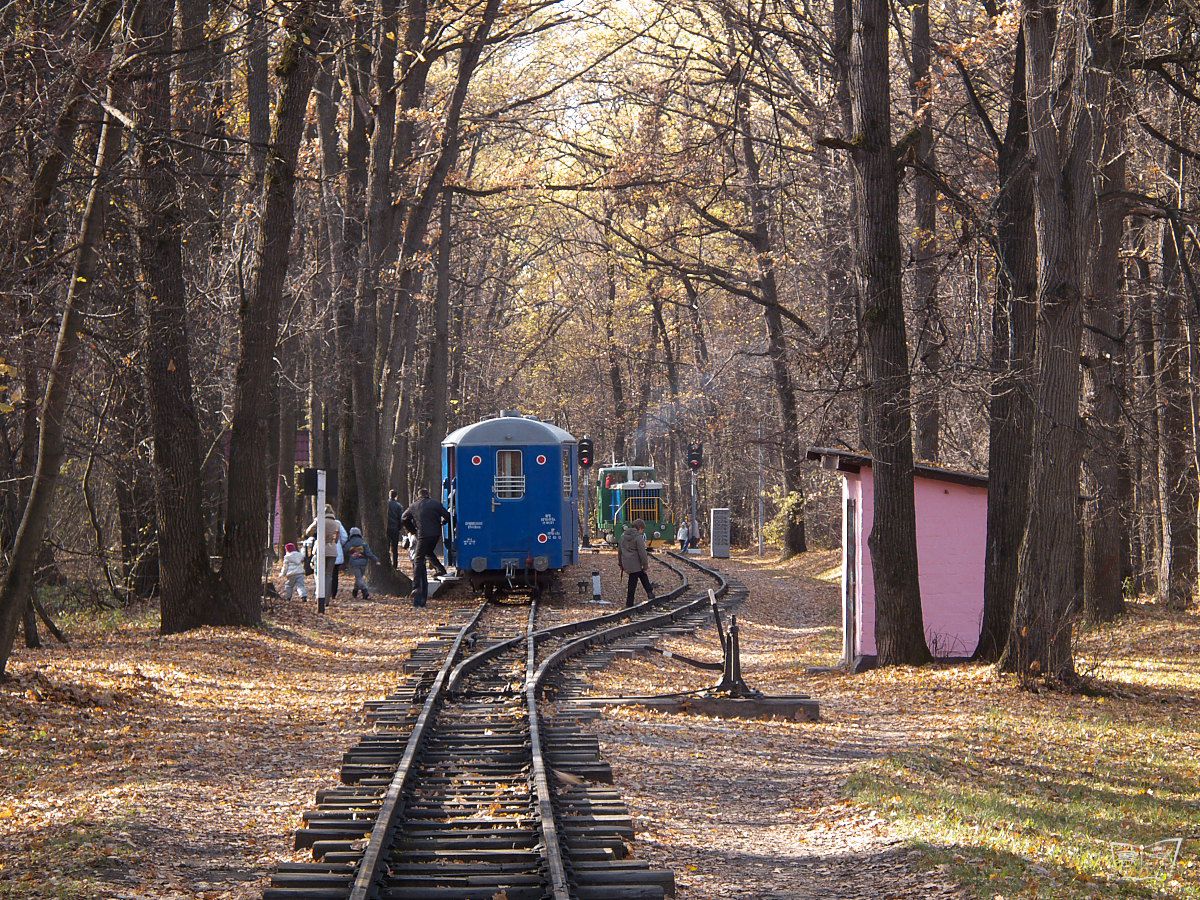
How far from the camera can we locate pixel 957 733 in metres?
12.5

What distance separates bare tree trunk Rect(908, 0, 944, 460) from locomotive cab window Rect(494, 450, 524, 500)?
23.8 feet

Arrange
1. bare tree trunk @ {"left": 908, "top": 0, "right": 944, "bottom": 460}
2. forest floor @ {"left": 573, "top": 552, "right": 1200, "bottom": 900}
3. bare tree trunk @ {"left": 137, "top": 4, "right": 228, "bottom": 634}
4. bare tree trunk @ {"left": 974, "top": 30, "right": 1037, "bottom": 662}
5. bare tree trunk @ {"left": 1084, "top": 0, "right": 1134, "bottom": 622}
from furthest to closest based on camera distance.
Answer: bare tree trunk @ {"left": 1084, "top": 0, "right": 1134, "bottom": 622}, bare tree trunk @ {"left": 137, "top": 4, "right": 228, "bottom": 634}, bare tree trunk @ {"left": 908, "top": 0, "right": 944, "bottom": 460}, bare tree trunk @ {"left": 974, "top": 30, "right": 1037, "bottom": 662}, forest floor @ {"left": 573, "top": 552, "right": 1200, "bottom": 900}

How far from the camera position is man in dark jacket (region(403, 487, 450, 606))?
25234mm

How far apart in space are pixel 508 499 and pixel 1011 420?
39.9ft

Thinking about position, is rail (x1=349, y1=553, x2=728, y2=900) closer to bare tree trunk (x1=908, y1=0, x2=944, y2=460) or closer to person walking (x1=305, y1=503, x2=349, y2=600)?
person walking (x1=305, y1=503, x2=349, y2=600)

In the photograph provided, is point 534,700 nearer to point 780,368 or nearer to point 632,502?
point 780,368

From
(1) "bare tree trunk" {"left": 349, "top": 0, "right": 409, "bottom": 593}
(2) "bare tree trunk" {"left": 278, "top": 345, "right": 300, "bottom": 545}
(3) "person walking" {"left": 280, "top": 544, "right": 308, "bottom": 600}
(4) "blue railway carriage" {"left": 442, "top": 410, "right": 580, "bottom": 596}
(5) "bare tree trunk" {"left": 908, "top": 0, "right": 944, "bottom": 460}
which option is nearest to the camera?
(5) "bare tree trunk" {"left": 908, "top": 0, "right": 944, "bottom": 460}

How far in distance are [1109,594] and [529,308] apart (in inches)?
1836

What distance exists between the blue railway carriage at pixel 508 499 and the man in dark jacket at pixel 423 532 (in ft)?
2.01

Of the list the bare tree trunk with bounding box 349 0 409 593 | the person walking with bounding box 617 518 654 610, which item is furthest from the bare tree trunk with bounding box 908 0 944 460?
the bare tree trunk with bounding box 349 0 409 593

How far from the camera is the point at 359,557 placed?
2659cm

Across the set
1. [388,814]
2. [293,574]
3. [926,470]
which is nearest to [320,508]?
[293,574]

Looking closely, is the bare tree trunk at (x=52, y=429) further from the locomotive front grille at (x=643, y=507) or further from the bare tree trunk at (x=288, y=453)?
the locomotive front grille at (x=643, y=507)

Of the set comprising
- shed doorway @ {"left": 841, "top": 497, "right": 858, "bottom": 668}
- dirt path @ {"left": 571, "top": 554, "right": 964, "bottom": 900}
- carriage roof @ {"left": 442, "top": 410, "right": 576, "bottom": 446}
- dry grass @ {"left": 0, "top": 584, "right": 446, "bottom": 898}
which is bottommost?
dirt path @ {"left": 571, "top": 554, "right": 964, "bottom": 900}
